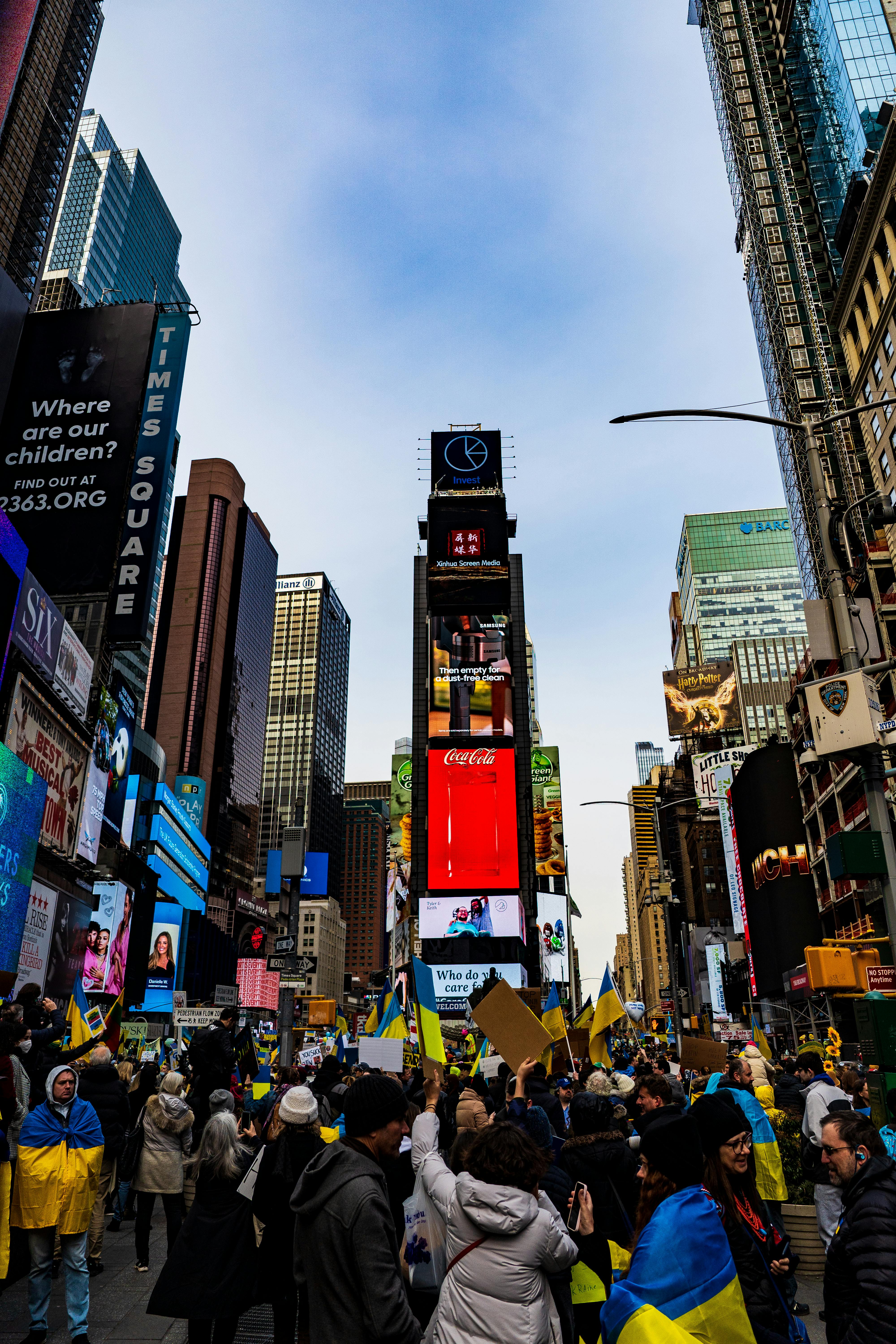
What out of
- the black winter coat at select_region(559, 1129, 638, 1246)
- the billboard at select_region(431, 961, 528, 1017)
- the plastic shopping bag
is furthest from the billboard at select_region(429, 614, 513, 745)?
the plastic shopping bag

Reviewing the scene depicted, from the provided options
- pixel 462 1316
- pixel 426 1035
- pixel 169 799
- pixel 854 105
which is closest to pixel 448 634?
pixel 169 799

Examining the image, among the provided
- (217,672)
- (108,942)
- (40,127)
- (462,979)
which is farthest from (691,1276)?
(217,672)

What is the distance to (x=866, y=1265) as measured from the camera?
3926 mm

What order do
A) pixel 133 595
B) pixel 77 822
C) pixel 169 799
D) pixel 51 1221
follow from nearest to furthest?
1. pixel 51 1221
2. pixel 133 595
3. pixel 77 822
4. pixel 169 799

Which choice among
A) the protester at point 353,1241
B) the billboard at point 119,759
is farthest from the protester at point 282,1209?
the billboard at point 119,759

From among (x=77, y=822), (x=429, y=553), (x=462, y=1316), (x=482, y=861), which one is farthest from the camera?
(x=429, y=553)

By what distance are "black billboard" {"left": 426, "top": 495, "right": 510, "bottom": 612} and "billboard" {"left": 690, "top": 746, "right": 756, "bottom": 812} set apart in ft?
99.2

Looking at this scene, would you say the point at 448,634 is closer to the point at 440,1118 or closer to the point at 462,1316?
the point at 440,1118

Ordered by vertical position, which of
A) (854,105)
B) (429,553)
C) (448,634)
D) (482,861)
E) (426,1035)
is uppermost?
(854,105)

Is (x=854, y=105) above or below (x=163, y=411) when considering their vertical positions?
above

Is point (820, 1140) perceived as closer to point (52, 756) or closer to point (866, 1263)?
point (866, 1263)

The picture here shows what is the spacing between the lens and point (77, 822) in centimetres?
3653

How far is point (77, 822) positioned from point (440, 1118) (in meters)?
31.4

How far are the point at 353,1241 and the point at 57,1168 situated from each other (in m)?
4.52
